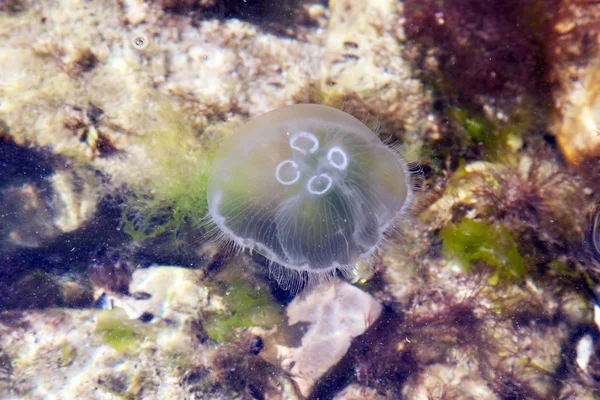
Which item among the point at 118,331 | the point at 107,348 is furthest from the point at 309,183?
the point at 107,348

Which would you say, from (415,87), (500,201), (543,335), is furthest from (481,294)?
(415,87)

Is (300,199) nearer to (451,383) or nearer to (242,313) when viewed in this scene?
(242,313)

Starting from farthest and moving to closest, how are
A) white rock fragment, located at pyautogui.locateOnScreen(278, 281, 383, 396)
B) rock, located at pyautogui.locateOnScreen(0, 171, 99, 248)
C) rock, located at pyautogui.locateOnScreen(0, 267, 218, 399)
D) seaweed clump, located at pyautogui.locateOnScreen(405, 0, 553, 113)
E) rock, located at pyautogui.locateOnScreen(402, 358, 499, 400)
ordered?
white rock fragment, located at pyautogui.locateOnScreen(278, 281, 383, 396), rock, located at pyautogui.locateOnScreen(0, 171, 99, 248), rock, located at pyautogui.locateOnScreen(402, 358, 499, 400), rock, located at pyautogui.locateOnScreen(0, 267, 218, 399), seaweed clump, located at pyautogui.locateOnScreen(405, 0, 553, 113)

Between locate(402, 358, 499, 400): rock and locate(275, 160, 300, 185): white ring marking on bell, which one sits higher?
locate(275, 160, 300, 185): white ring marking on bell

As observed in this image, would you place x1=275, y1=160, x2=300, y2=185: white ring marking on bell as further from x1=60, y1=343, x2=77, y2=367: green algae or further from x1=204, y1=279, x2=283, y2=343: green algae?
x1=60, y1=343, x2=77, y2=367: green algae

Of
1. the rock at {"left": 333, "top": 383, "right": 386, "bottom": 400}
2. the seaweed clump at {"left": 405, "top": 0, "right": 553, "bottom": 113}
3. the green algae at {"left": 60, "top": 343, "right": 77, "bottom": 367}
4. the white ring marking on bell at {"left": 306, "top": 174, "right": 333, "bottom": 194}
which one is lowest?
the rock at {"left": 333, "top": 383, "right": 386, "bottom": 400}

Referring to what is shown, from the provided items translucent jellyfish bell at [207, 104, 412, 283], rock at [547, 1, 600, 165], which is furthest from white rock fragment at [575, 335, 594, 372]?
translucent jellyfish bell at [207, 104, 412, 283]

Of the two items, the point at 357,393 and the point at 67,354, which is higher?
the point at 67,354

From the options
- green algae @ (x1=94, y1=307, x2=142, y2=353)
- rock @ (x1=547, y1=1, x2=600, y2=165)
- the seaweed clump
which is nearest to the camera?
rock @ (x1=547, y1=1, x2=600, y2=165)
